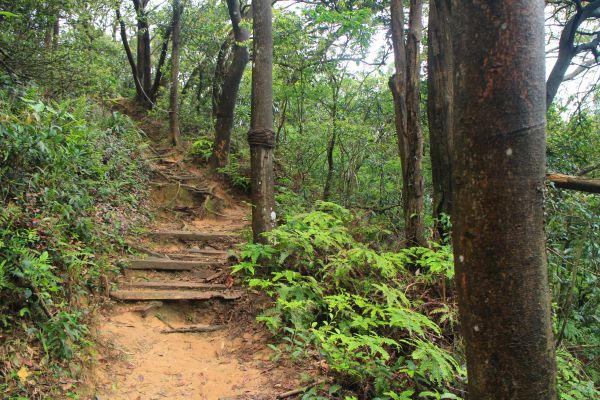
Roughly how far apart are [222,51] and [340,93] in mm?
4336

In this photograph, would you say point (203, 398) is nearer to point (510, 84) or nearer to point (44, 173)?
point (44, 173)

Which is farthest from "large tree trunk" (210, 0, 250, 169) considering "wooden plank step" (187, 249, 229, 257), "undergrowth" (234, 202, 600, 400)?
"undergrowth" (234, 202, 600, 400)

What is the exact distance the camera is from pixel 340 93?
11570 mm

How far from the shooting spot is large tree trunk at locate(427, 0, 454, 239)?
18.8 feet

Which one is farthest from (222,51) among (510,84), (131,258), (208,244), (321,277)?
(510,84)

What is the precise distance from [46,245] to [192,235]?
3679 mm

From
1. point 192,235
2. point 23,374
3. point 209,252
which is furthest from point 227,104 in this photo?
point 23,374

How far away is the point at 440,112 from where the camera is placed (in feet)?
19.2

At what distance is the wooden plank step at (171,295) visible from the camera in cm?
532

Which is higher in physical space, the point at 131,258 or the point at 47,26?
the point at 47,26

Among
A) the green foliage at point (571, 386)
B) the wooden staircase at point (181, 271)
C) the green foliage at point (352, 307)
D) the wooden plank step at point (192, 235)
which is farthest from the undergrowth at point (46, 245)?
the green foliage at point (571, 386)

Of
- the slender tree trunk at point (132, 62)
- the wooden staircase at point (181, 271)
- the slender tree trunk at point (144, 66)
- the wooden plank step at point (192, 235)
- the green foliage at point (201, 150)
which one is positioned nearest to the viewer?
the wooden staircase at point (181, 271)

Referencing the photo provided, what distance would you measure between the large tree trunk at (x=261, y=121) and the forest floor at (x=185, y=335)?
1088 millimetres

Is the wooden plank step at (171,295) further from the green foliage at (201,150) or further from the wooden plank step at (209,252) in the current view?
the green foliage at (201,150)
